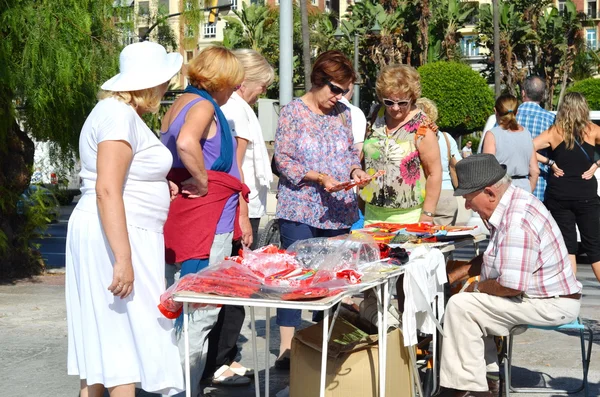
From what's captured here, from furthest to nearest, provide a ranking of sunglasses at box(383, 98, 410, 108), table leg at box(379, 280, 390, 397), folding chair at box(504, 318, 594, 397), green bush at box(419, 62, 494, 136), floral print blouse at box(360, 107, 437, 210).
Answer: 1. green bush at box(419, 62, 494, 136)
2. floral print blouse at box(360, 107, 437, 210)
3. sunglasses at box(383, 98, 410, 108)
4. folding chair at box(504, 318, 594, 397)
5. table leg at box(379, 280, 390, 397)

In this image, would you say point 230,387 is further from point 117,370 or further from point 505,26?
point 505,26

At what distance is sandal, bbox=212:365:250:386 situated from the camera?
5594 mm

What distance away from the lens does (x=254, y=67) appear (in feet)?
18.9

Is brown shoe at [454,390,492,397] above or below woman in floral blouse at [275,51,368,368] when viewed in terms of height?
below

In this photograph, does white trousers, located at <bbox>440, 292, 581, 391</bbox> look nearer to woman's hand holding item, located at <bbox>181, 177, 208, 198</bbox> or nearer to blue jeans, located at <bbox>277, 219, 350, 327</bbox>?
blue jeans, located at <bbox>277, 219, 350, 327</bbox>

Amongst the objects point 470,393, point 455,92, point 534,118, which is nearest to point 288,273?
point 470,393

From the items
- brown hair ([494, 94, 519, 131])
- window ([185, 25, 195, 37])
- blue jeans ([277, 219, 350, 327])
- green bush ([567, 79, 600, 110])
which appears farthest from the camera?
green bush ([567, 79, 600, 110])

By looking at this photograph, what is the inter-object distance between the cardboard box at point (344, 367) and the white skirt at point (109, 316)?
0.75 metres

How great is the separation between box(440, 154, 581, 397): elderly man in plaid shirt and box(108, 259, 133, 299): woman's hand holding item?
5.81 ft

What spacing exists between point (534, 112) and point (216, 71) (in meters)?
4.36

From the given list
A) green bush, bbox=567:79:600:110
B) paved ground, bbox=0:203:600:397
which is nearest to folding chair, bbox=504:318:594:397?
paved ground, bbox=0:203:600:397

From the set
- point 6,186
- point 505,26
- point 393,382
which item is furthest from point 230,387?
point 505,26

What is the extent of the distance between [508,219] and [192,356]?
1.74 metres

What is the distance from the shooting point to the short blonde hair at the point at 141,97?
4078mm
